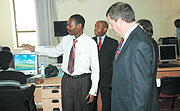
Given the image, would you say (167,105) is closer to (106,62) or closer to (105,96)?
(105,96)

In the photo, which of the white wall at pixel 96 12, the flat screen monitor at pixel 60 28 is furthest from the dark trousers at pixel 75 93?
the white wall at pixel 96 12

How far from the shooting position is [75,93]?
1.92 meters

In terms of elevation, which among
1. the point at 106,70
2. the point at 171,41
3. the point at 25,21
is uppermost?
the point at 25,21

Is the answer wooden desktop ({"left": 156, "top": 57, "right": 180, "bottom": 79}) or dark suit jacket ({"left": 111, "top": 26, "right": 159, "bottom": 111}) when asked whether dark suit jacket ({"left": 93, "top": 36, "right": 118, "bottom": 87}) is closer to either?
wooden desktop ({"left": 156, "top": 57, "right": 180, "bottom": 79})

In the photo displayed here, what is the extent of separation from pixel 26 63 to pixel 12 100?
38.4 inches

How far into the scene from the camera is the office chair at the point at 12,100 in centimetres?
186

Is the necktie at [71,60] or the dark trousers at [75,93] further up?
the necktie at [71,60]

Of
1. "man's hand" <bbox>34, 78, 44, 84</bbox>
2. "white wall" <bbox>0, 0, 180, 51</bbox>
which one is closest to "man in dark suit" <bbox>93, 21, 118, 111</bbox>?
"man's hand" <bbox>34, 78, 44, 84</bbox>

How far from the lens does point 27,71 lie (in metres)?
2.78

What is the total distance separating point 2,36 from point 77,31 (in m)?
4.76

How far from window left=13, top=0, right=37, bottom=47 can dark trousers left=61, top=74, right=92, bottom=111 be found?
4287 millimetres

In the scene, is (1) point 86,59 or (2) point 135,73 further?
(1) point 86,59

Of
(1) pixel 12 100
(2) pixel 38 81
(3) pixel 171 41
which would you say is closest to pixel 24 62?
(2) pixel 38 81

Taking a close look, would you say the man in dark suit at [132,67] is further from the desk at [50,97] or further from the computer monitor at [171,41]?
the computer monitor at [171,41]
